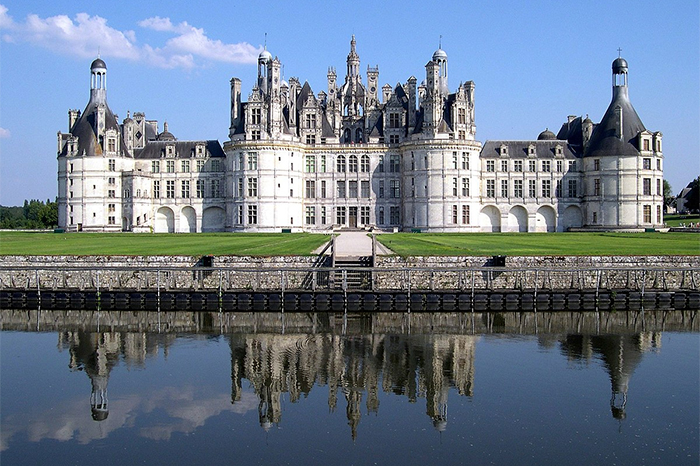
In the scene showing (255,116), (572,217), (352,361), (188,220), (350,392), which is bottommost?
(350,392)

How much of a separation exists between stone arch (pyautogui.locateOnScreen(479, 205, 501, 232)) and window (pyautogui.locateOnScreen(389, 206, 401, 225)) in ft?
29.8

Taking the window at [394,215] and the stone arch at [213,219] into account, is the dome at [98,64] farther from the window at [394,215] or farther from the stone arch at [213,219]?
the window at [394,215]

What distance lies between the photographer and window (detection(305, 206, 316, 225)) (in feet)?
262

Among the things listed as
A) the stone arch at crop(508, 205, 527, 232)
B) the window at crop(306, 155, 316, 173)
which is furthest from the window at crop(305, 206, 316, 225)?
the stone arch at crop(508, 205, 527, 232)

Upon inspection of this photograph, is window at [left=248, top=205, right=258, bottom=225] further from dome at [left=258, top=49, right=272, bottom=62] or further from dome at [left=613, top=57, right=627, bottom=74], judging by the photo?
dome at [left=613, top=57, right=627, bottom=74]

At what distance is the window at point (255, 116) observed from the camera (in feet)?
248

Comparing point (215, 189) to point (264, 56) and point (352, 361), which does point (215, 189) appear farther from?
point (352, 361)

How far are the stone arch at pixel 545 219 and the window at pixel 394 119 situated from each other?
18181 mm

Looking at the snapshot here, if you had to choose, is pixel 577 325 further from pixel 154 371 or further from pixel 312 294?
pixel 154 371

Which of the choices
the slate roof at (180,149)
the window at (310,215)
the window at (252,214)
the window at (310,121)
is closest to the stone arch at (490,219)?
the window at (310,215)

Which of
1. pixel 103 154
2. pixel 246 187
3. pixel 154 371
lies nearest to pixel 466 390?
pixel 154 371

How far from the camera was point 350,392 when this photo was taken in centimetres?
1964

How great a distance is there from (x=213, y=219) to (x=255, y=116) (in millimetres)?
13100

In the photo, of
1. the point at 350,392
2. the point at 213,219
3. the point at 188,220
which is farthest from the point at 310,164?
the point at 350,392
